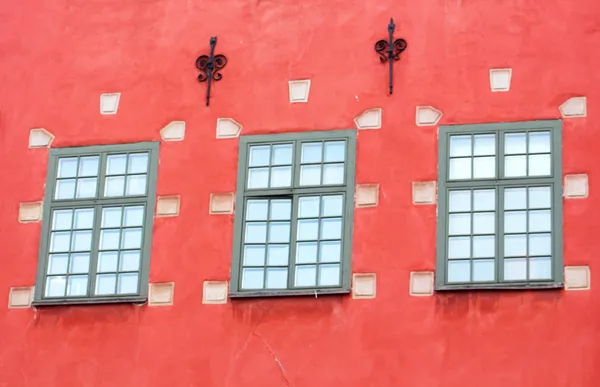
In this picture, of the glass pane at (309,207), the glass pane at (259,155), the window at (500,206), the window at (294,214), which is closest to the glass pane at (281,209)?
the window at (294,214)

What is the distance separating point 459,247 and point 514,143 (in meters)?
1.23

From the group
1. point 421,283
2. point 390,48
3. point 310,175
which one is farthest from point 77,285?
point 390,48

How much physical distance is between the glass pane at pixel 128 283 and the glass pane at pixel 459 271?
3314 millimetres

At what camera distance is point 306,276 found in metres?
14.8

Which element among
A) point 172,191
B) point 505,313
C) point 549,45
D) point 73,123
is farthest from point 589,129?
point 73,123

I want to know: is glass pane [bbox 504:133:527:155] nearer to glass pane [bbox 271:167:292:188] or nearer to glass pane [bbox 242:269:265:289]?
glass pane [bbox 271:167:292:188]

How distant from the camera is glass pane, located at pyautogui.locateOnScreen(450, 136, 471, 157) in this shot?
14984 mm

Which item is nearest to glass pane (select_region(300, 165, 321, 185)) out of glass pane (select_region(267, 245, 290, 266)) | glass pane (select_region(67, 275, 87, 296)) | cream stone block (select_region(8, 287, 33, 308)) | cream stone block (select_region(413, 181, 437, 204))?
glass pane (select_region(267, 245, 290, 266))

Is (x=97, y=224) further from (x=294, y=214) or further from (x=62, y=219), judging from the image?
(x=294, y=214)

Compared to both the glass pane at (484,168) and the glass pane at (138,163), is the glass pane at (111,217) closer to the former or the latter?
the glass pane at (138,163)

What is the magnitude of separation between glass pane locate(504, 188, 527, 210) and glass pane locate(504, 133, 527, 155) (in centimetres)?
42

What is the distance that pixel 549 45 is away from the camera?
15.2 m

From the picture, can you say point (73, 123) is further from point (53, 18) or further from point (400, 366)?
point (400, 366)

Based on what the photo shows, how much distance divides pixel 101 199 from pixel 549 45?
5017 mm
